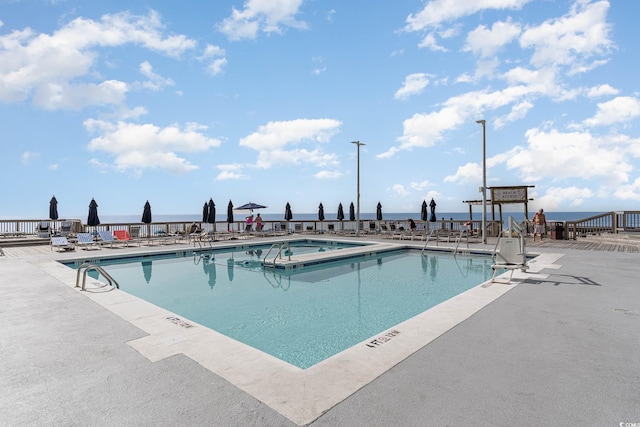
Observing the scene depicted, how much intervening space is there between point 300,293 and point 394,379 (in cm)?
480

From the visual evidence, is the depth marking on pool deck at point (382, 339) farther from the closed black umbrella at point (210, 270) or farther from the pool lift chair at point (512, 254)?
the closed black umbrella at point (210, 270)

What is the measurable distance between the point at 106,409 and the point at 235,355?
1190 mm

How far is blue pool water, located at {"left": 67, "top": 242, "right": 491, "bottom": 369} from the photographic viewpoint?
5023 mm

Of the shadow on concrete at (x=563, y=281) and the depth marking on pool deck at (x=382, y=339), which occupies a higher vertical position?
the shadow on concrete at (x=563, y=281)

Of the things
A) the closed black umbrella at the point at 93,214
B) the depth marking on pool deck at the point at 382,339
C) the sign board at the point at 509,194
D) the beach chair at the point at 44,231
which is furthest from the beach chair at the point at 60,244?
the sign board at the point at 509,194

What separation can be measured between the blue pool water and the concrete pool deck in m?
1.47

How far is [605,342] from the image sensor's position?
3.71 meters

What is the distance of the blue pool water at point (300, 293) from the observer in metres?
5.02

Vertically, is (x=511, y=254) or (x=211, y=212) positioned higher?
(x=211, y=212)

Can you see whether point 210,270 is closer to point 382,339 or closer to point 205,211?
point 382,339

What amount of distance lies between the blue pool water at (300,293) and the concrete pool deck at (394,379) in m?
1.47

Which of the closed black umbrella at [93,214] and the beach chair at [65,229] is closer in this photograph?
the beach chair at [65,229]

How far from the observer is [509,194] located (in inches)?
688

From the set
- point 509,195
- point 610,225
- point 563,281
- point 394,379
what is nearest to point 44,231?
point 394,379
